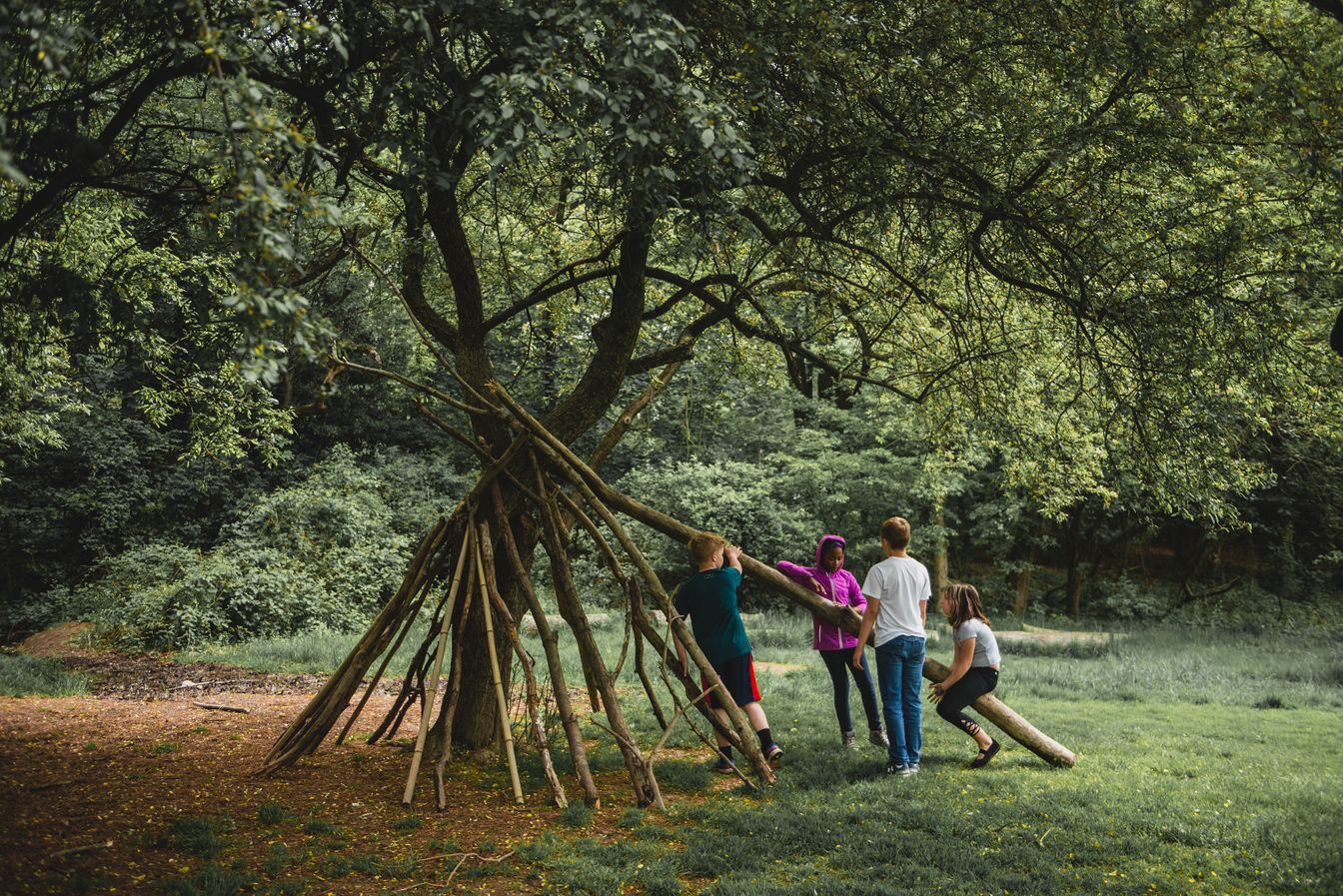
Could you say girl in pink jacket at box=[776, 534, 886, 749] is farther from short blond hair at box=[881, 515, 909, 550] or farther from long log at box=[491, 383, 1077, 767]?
short blond hair at box=[881, 515, 909, 550]

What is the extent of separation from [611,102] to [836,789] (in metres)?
4.63

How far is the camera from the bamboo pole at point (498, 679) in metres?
5.51

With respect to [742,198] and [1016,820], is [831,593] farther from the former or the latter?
[742,198]

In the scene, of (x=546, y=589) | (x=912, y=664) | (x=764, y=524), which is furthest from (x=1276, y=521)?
(x=912, y=664)

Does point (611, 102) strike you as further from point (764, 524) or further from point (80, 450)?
point (80, 450)

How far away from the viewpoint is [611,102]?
3906 millimetres

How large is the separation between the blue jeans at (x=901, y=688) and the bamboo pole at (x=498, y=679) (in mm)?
2646

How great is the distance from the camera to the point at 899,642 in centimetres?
656

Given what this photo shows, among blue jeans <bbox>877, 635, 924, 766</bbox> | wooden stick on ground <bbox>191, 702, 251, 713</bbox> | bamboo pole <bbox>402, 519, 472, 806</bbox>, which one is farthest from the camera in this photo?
wooden stick on ground <bbox>191, 702, 251, 713</bbox>

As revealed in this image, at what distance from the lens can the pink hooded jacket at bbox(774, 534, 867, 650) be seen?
746 centimetres

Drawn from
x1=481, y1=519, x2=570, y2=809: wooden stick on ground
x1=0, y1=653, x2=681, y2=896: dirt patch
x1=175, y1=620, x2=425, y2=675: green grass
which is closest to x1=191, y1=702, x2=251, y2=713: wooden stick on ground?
x1=0, y1=653, x2=681, y2=896: dirt patch

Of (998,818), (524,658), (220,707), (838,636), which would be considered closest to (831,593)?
(838,636)

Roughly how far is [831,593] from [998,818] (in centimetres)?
239

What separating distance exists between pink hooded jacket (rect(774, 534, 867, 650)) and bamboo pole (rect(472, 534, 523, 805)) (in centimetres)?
238
